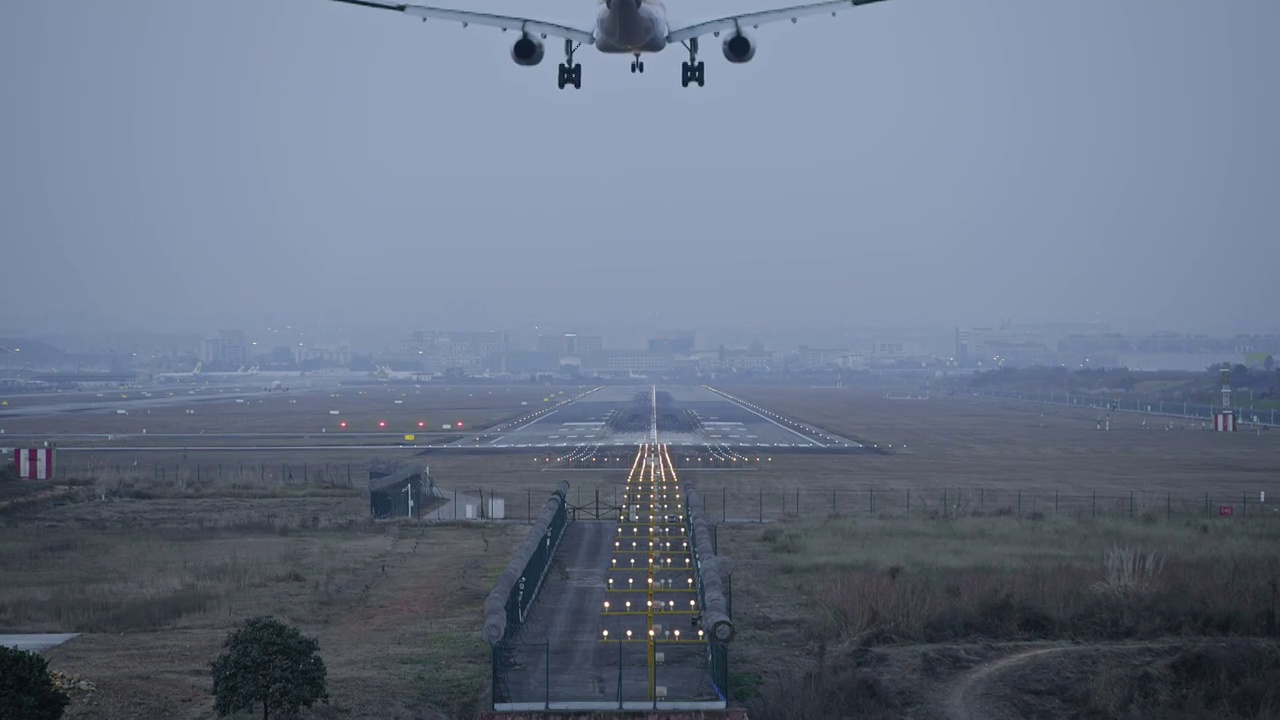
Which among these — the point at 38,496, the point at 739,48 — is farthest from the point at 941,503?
the point at 38,496

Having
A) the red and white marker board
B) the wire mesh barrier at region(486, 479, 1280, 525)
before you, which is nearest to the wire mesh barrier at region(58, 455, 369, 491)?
the red and white marker board

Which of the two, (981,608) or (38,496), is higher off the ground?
(981,608)

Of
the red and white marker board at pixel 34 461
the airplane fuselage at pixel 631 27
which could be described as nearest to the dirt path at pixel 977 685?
the airplane fuselage at pixel 631 27

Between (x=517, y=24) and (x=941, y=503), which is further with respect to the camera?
(x=941, y=503)

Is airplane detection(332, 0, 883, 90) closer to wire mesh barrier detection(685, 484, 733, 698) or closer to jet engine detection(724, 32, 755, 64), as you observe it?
jet engine detection(724, 32, 755, 64)

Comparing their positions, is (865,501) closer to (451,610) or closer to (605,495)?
(605,495)

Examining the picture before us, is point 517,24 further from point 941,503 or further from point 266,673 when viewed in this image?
point 941,503
